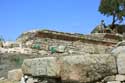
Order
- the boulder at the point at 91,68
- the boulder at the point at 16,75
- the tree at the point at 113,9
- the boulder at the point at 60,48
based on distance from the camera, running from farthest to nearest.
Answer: the tree at the point at 113,9 → the boulder at the point at 60,48 → the boulder at the point at 16,75 → the boulder at the point at 91,68

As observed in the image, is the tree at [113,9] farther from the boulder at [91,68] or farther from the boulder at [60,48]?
the boulder at [91,68]

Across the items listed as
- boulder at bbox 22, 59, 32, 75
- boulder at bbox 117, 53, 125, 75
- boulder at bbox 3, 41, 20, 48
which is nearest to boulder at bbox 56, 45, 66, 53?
boulder at bbox 3, 41, 20, 48

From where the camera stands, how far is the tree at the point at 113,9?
4081 centimetres

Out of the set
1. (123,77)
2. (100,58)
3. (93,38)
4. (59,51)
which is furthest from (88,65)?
(93,38)

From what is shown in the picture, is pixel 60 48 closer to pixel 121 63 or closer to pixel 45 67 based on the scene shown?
pixel 45 67

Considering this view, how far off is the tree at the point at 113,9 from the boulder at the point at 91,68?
35.6 m

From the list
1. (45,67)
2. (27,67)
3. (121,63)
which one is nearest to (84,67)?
(121,63)

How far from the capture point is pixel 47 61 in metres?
6.18

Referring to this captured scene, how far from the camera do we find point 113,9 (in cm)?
4112

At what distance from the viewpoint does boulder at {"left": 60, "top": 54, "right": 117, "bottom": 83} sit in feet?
18.5

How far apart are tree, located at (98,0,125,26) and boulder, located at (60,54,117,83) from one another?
35.6 m

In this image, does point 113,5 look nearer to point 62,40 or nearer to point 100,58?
point 62,40

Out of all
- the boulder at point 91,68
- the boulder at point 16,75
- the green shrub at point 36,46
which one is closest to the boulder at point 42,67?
the boulder at point 91,68

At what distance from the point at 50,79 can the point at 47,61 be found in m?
0.33
